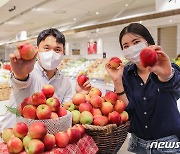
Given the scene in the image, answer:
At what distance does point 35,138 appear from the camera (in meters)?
0.94

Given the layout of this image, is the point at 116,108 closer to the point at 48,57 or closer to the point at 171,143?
the point at 171,143

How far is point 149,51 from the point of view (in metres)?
0.97

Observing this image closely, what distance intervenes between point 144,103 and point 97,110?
0.33 m

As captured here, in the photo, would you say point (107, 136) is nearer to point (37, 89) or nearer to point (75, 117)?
point (75, 117)

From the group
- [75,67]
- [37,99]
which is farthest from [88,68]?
[37,99]

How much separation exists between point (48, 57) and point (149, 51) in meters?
0.94

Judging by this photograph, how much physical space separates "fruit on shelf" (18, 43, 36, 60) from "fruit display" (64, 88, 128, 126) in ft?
1.12

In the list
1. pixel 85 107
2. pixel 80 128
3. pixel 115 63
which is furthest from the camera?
pixel 115 63

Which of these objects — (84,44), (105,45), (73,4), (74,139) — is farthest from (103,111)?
(84,44)

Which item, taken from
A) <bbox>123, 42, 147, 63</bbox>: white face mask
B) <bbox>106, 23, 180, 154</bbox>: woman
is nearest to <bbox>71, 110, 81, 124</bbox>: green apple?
<bbox>106, 23, 180, 154</bbox>: woman

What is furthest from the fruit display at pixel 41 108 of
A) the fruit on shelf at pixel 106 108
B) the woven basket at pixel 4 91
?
the woven basket at pixel 4 91

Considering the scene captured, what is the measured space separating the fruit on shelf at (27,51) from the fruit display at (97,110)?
1.12 ft

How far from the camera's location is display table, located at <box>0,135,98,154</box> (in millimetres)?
973

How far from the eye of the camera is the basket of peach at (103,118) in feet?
3.73
